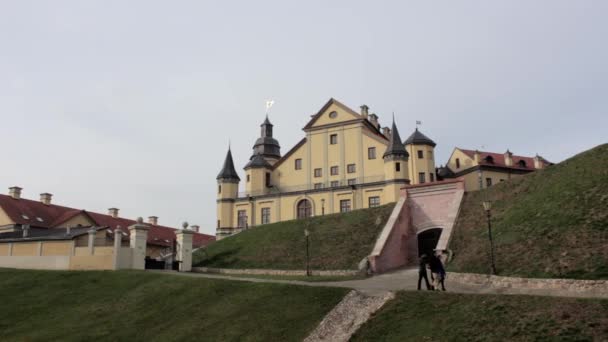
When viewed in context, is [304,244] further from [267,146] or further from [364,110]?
[267,146]

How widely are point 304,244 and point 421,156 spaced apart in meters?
25.0

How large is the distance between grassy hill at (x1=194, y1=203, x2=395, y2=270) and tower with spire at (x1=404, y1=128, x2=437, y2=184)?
1863 centimetres

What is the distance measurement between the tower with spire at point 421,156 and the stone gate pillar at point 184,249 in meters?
27.7

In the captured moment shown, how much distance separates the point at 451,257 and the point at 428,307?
9.70 m

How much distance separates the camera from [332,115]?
55688 millimetres

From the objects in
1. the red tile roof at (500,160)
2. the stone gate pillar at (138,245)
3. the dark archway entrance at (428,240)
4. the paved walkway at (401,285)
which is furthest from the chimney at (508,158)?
the stone gate pillar at (138,245)

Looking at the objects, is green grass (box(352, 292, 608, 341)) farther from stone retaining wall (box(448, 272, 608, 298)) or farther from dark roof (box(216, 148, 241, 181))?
dark roof (box(216, 148, 241, 181))

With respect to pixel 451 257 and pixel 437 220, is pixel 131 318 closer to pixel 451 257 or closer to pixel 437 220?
pixel 451 257

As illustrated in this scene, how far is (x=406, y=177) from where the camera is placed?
48875 millimetres

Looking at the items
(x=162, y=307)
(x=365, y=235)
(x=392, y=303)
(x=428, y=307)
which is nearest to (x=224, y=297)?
(x=162, y=307)

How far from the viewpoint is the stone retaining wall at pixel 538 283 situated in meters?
16.9

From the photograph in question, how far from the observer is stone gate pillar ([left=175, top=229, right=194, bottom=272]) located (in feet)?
112

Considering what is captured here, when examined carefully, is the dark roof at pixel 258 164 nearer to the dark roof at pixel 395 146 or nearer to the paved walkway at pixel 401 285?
the dark roof at pixel 395 146

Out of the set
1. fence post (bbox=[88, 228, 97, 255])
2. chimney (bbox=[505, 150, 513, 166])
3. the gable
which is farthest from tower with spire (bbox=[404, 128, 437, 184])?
fence post (bbox=[88, 228, 97, 255])
